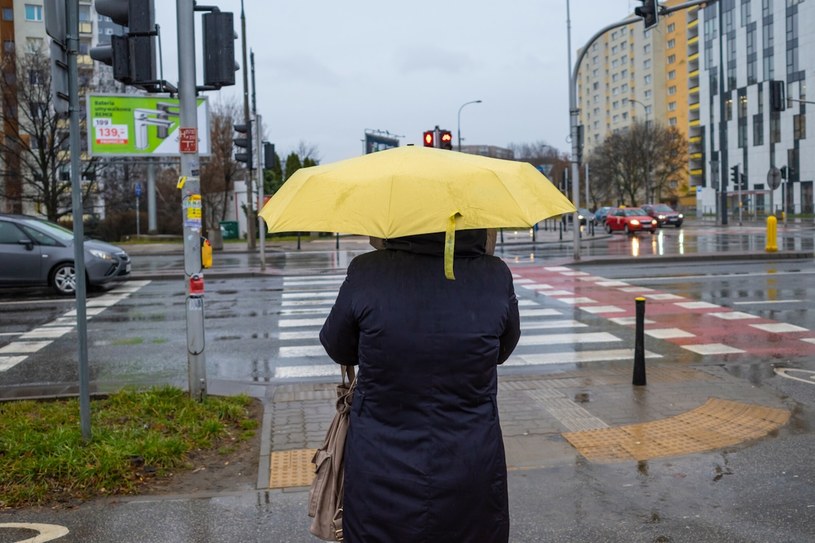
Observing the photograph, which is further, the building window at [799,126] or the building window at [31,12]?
the building window at [799,126]

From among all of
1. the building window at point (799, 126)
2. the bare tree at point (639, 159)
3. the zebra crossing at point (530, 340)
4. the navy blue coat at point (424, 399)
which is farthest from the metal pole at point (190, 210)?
the building window at point (799, 126)

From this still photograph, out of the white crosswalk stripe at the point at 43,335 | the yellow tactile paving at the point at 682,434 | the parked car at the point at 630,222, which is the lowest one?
the yellow tactile paving at the point at 682,434

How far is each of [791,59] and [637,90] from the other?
46.7 m

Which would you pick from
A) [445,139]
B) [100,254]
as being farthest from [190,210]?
[100,254]

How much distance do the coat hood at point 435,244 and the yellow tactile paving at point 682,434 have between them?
3.38m

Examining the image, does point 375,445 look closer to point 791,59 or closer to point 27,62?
point 27,62

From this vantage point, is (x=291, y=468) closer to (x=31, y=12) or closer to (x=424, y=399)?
(x=424, y=399)

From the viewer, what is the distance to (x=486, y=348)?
261 centimetres

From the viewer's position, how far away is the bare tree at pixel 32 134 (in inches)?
1232

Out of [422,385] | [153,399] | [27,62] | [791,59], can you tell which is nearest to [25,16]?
[27,62]

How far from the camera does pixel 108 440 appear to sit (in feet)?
18.3

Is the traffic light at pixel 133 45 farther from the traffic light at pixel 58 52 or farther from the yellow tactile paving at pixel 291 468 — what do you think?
the yellow tactile paving at pixel 291 468

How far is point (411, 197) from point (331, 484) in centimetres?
108

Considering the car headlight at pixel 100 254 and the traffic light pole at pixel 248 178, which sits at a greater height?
the traffic light pole at pixel 248 178
